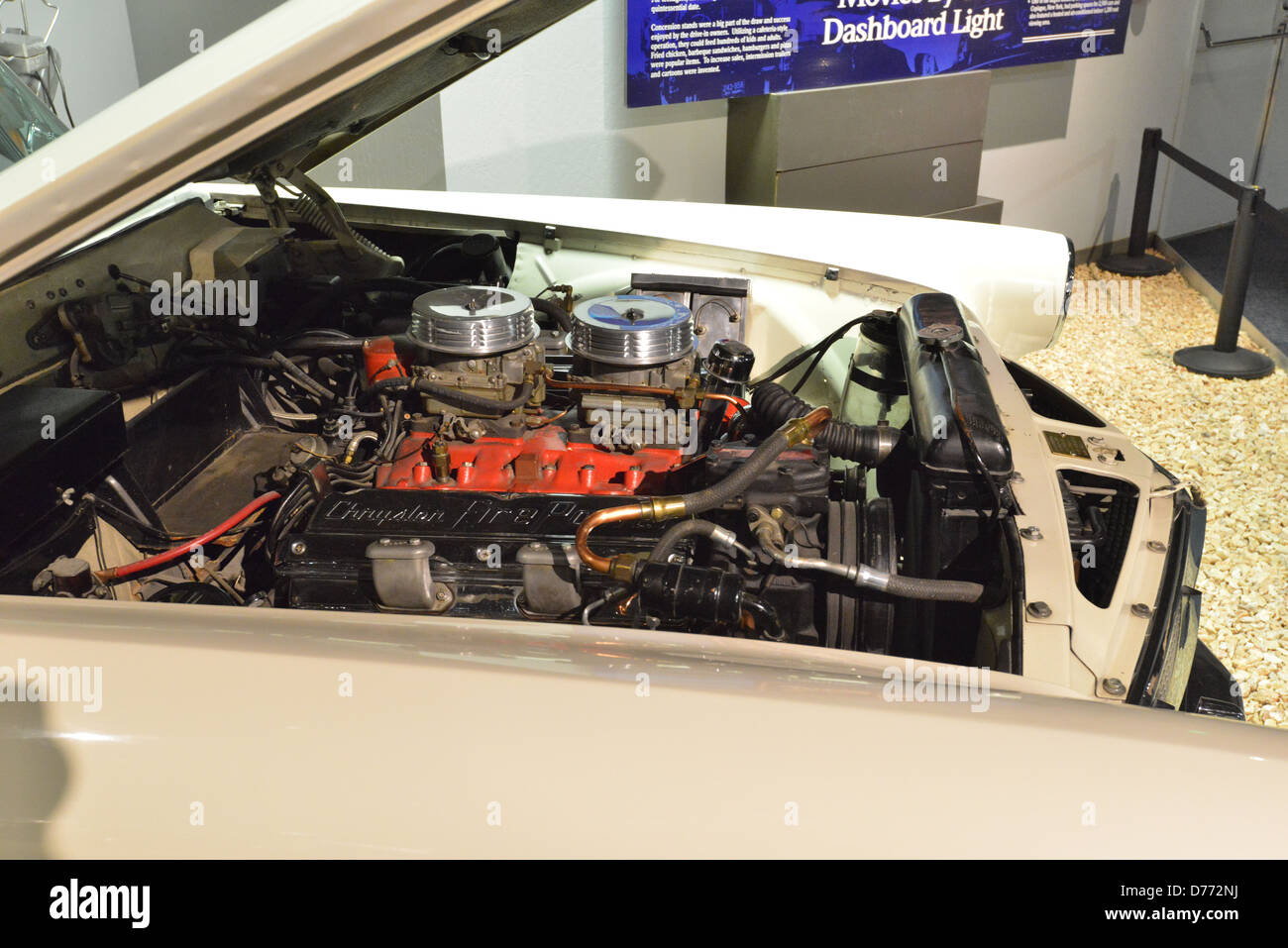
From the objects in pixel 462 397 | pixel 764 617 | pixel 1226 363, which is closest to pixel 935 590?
pixel 764 617

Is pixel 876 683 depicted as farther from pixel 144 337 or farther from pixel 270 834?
pixel 144 337

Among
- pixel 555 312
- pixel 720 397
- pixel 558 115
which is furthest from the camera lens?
pixel 558 115

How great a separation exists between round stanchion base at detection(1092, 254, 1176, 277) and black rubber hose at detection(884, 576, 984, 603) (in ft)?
17.0

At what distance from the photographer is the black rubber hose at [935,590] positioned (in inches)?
47.3

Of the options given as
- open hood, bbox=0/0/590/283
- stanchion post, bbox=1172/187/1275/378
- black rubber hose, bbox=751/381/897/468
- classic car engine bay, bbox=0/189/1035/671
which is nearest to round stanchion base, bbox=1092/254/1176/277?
stanchion post, bbox=1172/187/1275/378

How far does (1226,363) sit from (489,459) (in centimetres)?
386

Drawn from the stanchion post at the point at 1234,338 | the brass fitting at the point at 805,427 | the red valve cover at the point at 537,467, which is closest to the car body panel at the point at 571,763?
the brass fitting at the point at 805,427

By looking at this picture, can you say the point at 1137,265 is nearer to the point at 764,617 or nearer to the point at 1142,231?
the point at 1142,231

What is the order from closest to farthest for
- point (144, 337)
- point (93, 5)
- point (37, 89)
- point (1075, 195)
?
point (144, 337), point (37, 89), point (93, 5), point (1075, 195)

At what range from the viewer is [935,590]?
1204 millimetres

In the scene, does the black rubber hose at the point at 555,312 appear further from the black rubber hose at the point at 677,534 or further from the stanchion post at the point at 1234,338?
the stanchion post at the point at 1234,338
